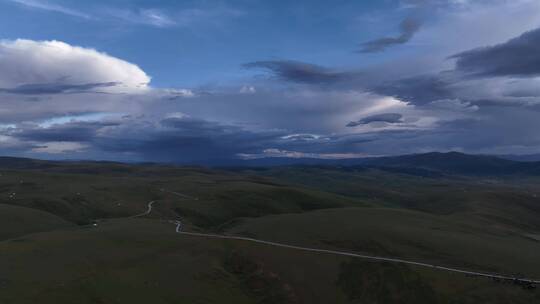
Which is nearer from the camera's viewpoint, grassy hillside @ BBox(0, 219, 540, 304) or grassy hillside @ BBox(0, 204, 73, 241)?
grassy hillside @ BBox(0, 219, 540, 304)

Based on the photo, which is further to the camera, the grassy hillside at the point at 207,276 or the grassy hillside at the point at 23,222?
the grassy hillside at the point at 23,222

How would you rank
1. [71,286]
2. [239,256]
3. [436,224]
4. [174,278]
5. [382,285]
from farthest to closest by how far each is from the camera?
[436,224] → [239,256] → [382,285] → [174,278] → [71,286]

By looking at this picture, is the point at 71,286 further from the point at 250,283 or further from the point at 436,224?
the point at 436,224

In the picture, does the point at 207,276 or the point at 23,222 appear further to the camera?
the point at 23,222

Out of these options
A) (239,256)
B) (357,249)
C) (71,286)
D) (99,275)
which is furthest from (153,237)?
(357,249)

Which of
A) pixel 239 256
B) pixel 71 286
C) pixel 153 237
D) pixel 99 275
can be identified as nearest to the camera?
pixel 71 286

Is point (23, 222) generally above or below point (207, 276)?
above

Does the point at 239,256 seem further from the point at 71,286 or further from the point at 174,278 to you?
the point at 71,286

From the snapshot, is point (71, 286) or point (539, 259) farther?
point (539, 259)

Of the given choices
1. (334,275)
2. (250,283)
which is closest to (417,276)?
(334,275)
